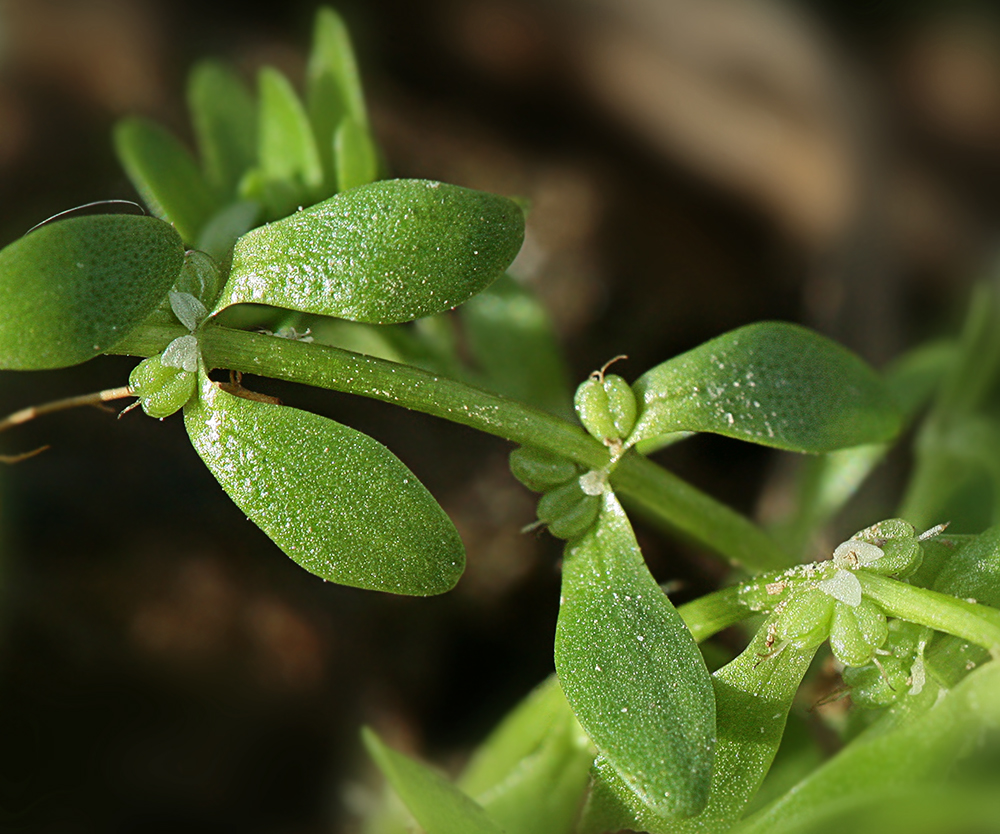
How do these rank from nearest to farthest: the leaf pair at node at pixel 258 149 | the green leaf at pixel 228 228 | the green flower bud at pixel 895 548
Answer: the green flower bud at pixel 895 548 < the green leaf at pixel 228 228 < the leaf pair at node at pixel 258 149

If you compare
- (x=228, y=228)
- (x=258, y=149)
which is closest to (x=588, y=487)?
(x=228, y=228)

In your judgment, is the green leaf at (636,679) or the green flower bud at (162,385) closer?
the green leaf at (636,679)

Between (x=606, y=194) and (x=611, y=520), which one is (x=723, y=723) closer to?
(x=611, y=520)

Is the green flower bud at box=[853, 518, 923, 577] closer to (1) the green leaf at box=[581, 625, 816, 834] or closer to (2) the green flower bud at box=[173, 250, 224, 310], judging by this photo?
(1) the green leaf at box=[581, 625, 816, 834]

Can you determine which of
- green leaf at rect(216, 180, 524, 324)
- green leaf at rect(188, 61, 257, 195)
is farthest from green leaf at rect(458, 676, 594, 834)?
green leaf at rect(188, 61, 257, 195)

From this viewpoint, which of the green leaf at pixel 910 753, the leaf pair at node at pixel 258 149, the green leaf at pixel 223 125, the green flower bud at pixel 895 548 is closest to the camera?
the green leaf at pixel 910 753

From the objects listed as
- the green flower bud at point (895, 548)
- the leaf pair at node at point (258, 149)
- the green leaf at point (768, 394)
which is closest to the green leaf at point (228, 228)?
the leaf pair at node at point (258, 149)

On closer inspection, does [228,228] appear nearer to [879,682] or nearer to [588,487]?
[588,487]

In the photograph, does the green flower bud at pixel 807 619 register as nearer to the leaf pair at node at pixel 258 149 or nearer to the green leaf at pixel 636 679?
the green leaf at pixel 636 679

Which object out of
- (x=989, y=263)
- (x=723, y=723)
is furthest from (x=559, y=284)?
(x=723, y=723)
